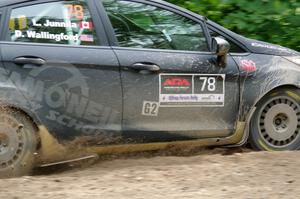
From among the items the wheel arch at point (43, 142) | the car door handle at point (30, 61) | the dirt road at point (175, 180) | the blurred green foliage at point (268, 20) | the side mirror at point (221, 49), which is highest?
the blurred green foliage at point (268, 20)

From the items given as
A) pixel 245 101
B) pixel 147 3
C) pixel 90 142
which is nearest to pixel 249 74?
pixel 245 101

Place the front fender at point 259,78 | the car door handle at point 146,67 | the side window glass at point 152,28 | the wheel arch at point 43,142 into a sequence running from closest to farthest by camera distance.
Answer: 1. the wheel arch at point 43,142
2. the car door handle at point 146,67
3. the side window glass at point 152,28
4. the front fender at point 259,78

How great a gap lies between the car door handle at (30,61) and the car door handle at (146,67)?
83 centimetres

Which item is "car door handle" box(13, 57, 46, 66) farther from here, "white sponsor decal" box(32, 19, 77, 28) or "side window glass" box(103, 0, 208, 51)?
"side window glass" box(103, 0, 208, 51)

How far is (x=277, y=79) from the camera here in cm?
598

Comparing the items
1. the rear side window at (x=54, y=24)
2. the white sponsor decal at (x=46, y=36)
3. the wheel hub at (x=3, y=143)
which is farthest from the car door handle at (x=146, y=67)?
the wheel hub at (x=3, y=143)

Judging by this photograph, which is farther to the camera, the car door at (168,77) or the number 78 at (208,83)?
the number 78 at (208,83)

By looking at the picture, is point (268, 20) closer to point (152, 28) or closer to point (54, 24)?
point (152, 28)

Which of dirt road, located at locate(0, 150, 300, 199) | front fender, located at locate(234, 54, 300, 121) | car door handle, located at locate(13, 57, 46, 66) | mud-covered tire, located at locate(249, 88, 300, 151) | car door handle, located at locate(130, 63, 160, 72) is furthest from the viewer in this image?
mud-covered tire, located at locate(249, 88, 300, 151)

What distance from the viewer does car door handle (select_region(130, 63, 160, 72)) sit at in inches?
218

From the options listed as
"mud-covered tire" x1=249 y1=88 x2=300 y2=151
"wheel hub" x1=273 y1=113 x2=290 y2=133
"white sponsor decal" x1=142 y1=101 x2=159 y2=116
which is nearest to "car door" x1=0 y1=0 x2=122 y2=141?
"white sponsor decal" x1=142 y1=101 x2=159 y2=116

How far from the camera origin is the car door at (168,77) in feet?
18.3

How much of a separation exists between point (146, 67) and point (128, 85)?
234mm

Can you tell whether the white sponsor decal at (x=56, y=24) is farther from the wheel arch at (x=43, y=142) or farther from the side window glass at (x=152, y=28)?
the wheel arch at (x=43, y=142)
